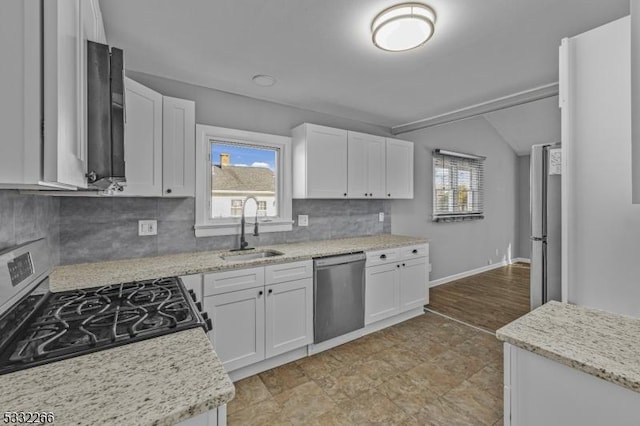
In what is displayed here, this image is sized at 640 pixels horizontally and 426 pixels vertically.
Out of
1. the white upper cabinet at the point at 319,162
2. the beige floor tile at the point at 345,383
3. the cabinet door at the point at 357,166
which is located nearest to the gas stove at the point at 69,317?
the beige floor tile at the point at 345,383

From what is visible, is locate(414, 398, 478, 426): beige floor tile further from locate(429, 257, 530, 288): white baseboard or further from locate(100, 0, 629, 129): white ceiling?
locate(429, 257, 530, 288): white baseboard

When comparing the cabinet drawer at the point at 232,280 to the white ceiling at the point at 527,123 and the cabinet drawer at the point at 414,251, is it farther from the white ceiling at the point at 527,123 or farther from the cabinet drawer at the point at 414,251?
the white ceiling at the point at 527,123

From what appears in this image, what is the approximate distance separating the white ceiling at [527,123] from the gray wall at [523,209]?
41 centimetres

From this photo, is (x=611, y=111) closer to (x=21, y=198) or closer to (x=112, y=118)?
(x=112, y=118)

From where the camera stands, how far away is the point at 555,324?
112cm

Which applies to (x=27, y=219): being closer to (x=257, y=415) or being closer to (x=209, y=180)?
(x=209, y=180)

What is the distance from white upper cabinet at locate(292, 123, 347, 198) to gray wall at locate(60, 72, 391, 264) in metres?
0.28

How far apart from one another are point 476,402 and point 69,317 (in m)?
2.36

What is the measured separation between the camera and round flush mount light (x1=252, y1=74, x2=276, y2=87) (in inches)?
100

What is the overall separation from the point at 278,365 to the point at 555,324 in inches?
79.4

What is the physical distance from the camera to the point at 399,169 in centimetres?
376

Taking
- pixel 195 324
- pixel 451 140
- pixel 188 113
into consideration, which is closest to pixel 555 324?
pixel 195 324

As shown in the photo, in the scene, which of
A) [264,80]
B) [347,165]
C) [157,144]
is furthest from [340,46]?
[157,144]

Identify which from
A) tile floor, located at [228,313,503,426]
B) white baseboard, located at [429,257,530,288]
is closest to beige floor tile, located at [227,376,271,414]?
tile floor, located at [228,313,503,426]
